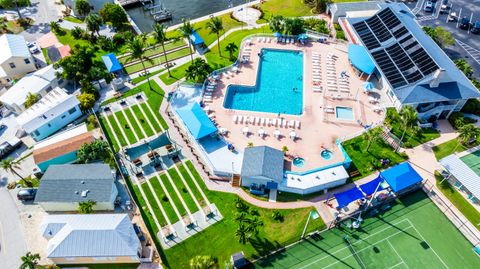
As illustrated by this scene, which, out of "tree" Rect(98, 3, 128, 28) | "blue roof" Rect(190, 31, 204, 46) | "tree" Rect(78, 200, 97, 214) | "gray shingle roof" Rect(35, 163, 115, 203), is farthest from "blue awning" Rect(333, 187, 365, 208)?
"tree" Rect(98, 3, 128, 28)

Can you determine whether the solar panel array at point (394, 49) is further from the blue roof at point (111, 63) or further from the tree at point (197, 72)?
the blue roof at point (111, 63)

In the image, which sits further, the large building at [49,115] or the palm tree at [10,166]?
the large building at [49,115]

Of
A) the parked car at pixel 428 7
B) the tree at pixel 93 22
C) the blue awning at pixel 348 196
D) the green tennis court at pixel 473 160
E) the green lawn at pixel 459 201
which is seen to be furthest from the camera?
the parked car at pixel 428 7

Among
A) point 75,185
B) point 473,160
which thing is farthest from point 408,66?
point 75,185

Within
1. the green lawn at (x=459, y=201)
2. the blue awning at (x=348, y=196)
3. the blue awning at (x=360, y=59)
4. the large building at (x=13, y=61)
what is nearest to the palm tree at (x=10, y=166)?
the large building at (x=13, y=61)

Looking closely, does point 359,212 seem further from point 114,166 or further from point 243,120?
point 114,166

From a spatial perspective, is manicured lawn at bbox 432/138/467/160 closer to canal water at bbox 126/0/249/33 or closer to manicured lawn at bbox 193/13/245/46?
manicured lawn at bbox 193/13/245/46

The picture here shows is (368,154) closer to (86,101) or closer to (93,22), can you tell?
(86,101)
